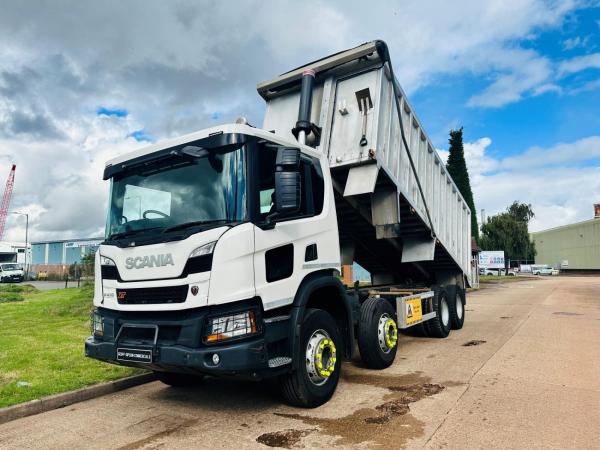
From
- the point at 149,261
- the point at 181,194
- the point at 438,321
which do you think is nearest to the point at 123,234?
the point at 149,261

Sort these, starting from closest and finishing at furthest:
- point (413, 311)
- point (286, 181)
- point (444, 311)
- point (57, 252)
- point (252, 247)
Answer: point (252, 247) → point (286, 181) → point (413, 311) → point (444, 311) → point (57, 252)

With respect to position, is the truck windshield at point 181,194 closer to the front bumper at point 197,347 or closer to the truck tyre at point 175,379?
the front bumper at point 197,347

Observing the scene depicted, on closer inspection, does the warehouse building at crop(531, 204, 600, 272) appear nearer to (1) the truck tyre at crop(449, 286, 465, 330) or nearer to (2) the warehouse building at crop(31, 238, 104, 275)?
(1) the truck tyre at crop(449, 286, 465, 330)

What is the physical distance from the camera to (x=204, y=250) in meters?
3.85

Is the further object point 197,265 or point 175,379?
point 175,379

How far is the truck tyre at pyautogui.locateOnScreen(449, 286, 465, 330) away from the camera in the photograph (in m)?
9.73

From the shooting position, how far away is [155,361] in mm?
3941

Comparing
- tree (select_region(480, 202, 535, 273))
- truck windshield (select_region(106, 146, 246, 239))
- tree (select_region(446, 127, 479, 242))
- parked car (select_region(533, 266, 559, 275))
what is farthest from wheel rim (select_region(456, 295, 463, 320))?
parked car (select_region(533, 266, 559, 275))

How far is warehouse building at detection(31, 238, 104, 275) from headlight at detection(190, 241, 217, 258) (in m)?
51.3

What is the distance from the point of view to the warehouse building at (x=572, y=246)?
202 ft

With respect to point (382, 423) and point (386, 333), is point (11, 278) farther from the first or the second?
point (382, 423)

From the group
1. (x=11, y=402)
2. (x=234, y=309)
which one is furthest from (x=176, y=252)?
(x=11, y=402)

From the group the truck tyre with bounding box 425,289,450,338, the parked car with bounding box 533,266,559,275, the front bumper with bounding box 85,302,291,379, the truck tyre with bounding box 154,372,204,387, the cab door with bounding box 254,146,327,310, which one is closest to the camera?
the front bumper with bounding box 85,302,291,379

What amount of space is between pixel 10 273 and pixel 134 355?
43.4 meters
